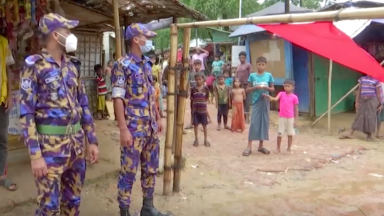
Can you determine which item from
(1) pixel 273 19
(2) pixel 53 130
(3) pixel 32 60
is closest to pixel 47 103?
(2) pixel 53 130

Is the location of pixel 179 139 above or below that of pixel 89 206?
above

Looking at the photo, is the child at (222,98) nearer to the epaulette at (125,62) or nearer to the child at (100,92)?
the child at (100,92)

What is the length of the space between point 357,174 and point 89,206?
A: 3.74 metres

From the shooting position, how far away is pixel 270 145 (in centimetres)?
738

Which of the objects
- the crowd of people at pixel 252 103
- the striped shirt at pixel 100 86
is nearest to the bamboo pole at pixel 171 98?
the crowd of people at pixel 252 103

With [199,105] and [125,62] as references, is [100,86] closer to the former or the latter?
[199,105]

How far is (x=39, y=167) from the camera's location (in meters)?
2.49

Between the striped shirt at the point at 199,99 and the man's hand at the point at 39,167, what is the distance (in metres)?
4.93

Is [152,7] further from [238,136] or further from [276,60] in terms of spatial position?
[276,60]

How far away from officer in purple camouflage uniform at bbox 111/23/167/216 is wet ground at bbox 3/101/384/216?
775 millimetres

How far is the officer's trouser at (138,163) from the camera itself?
3386mm

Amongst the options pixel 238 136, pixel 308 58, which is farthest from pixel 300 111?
pixel 238 136

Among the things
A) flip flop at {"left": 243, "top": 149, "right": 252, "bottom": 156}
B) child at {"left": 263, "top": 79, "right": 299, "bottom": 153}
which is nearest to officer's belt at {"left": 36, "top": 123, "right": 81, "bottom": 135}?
flip flop at {"left": 243, "top": 149, "right": 252, "bottom": 156}

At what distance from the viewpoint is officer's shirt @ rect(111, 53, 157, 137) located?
3332 millimetres
